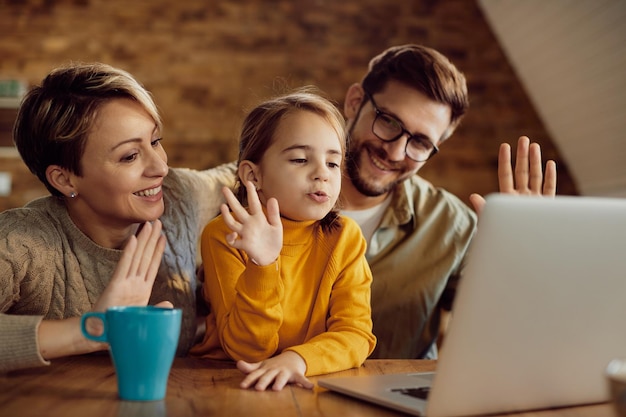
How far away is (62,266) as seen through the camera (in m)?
1.34

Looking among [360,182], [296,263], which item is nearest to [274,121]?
[296,263]

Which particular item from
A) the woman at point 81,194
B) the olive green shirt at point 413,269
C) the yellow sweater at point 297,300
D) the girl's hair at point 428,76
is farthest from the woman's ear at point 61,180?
the girl's hair at point 428,76

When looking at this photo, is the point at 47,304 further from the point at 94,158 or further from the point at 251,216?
the point at 251,216

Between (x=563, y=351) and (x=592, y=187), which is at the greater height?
(x=592, y=187)

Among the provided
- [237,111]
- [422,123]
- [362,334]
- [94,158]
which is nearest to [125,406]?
[362,334]

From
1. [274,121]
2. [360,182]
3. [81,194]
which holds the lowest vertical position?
[81,194]

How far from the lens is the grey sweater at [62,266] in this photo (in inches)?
48.5

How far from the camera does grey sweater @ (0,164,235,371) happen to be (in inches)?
48.5

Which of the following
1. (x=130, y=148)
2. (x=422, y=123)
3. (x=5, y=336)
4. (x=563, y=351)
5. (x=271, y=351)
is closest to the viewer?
(x=563, y=351)

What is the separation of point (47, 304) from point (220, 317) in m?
0.33

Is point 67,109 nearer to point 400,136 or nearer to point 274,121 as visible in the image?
point 274,121

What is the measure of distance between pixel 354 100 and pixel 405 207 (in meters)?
0.39

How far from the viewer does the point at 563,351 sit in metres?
0.84

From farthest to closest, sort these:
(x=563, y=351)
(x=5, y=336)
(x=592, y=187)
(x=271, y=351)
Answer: (x=592, y=187), (x=271, y=351), (x=5, y=336), (x=563, y=351)
